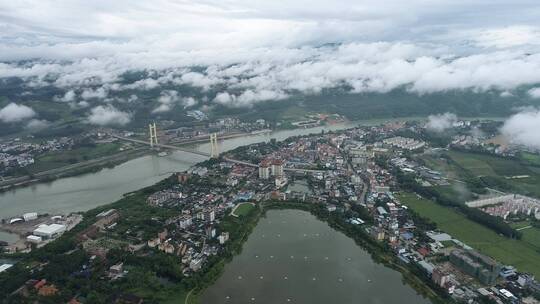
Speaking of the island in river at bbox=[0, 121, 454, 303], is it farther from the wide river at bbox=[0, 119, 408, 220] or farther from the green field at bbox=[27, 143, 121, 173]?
the green field at bbox=[27, 143, 121, 173]

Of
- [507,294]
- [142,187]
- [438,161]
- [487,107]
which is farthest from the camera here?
[487,107]

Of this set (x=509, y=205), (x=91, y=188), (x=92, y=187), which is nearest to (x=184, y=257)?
(x=91, y=188)

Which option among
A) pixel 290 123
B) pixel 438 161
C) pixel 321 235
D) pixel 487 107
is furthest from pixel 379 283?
pixel 487 107

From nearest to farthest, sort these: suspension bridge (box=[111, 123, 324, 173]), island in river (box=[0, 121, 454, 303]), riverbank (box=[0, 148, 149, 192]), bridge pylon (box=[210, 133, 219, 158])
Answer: island in river (box=[0, 121, 454, 303])
riverbank (box=[0, 148, 149, 192])
suspension bridge (box=[111, 123, 324, 173])
bridge pylon (box=[210, 133, 219, 158])

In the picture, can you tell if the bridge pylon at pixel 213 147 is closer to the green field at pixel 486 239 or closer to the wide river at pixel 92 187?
the wide river at pixel 92 187

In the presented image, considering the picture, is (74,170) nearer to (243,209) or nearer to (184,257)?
(243,209)

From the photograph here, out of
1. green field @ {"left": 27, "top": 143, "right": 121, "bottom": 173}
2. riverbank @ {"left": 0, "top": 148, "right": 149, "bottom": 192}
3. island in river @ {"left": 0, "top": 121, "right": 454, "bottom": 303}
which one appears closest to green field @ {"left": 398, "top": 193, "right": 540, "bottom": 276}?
island in river @ {"left": 0, "top": 121, "right": 454, "bottom": 303}

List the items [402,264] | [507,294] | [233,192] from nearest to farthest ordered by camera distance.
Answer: [507,294] → [402,264] → [233,192]

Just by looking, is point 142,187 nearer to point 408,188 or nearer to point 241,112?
point 408,188
